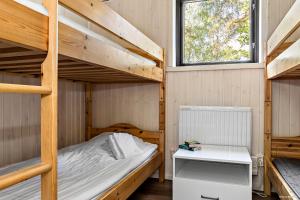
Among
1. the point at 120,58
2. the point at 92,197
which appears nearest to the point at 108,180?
the point at 92,197

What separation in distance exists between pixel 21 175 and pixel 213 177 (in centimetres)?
174

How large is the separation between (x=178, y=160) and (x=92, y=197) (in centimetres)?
114

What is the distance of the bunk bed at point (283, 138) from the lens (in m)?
1.39

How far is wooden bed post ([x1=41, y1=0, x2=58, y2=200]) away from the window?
218cm

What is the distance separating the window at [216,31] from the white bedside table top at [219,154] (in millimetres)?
1042

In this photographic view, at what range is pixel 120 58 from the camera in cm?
169

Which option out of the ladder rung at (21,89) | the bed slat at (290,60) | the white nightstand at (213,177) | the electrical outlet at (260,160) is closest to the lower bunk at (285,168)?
the electrical outlet at (260,160)

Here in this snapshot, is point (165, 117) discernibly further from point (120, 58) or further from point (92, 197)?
point (92, 197)

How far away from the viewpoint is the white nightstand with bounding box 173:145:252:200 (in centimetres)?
197

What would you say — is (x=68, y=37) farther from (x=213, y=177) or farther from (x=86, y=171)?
(x=213, y=177)

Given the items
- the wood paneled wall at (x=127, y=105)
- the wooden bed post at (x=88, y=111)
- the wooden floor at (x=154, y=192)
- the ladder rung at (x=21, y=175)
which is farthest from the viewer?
the wooden bed post at (x=88, y=111)

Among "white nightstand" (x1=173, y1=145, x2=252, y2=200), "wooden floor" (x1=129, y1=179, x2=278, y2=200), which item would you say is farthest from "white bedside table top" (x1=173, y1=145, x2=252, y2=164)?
"wooden floor" (x1=129, y1=179, x2=278, y2=200)

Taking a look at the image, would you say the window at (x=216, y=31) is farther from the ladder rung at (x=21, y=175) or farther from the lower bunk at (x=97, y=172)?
the ladder rung at (x=21, y=175)

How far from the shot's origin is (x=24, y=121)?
2.27 meters
